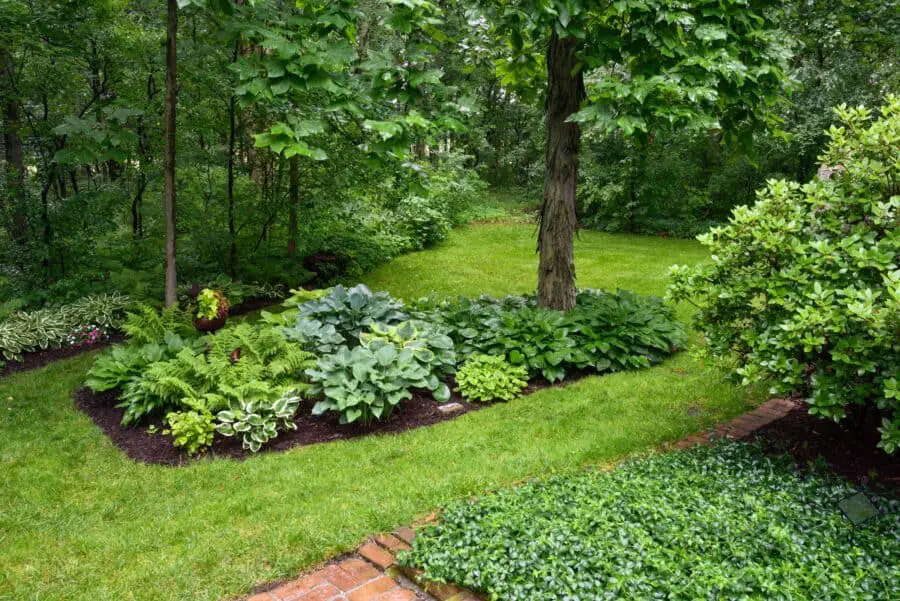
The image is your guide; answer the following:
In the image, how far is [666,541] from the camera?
113 inches

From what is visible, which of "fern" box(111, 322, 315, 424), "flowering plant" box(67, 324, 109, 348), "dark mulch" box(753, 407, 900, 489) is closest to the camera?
"dark mulch" box(753, 407, 900, 489)

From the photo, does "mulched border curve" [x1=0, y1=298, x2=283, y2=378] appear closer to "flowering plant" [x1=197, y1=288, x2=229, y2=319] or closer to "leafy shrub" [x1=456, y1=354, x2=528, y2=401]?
"flowering plant" [x1=197, y1=288, x2=229, y2=319]

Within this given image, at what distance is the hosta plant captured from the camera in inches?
177

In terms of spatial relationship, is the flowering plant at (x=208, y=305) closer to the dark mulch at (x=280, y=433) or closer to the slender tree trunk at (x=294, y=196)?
the dark mulch at (x=280, y=433)

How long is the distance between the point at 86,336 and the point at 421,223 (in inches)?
279

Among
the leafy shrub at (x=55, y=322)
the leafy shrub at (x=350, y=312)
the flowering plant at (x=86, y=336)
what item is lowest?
the flowering plant at (x=86, y=336)

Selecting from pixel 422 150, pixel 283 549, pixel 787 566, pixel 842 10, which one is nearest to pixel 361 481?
pixel 283 549

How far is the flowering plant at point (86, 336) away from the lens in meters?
6.81

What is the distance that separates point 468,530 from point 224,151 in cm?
667

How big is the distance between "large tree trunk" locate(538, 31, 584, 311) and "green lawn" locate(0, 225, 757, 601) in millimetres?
1221

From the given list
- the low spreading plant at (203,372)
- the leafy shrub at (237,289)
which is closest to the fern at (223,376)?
the low spreading plant at (203,372)

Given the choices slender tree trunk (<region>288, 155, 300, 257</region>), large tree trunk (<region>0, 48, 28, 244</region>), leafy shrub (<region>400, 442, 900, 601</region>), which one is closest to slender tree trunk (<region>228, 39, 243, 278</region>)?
slender tree trunk (<region>288, 155, 300, 257</region>)

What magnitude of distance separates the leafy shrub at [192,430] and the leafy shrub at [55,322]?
3042mm

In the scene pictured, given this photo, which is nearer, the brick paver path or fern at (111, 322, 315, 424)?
the brick paver path
